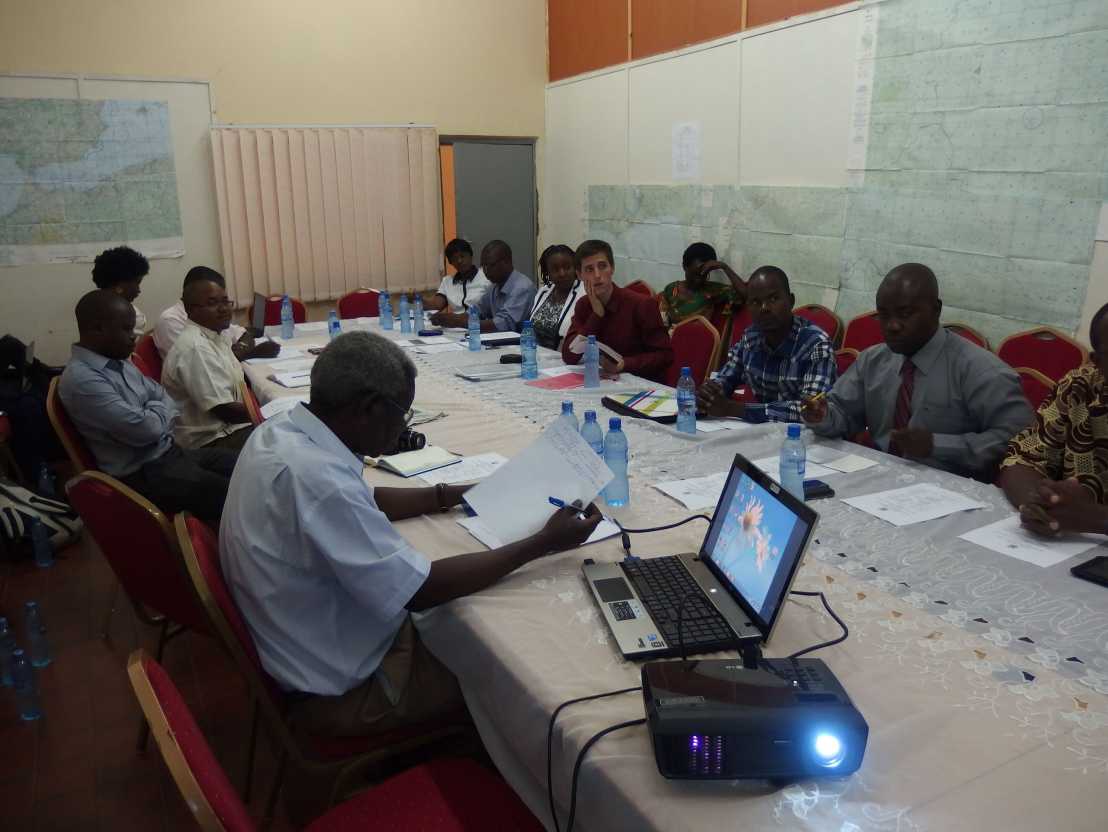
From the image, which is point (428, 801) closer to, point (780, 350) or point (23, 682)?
point (23, 682)

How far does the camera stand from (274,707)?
1.58m

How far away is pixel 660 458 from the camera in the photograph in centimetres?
237

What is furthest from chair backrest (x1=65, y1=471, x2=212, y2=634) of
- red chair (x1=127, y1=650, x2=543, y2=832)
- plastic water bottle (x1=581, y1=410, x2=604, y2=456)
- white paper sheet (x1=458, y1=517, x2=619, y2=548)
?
plastic water bottle (x1=581, y1=410, x2=604, y2=456)

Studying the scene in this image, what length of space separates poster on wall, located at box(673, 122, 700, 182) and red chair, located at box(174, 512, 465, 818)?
180 inches

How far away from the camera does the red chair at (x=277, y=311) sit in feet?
18.0

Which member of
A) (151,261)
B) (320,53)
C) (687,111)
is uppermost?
(320,53)

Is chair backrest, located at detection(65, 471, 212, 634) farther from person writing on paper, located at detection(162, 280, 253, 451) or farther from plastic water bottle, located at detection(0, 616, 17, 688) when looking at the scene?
person writing on paper, located at detection(162, 280, 253, 451)

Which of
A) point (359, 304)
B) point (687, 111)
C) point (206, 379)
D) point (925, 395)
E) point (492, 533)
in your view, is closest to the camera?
point (492, 533)

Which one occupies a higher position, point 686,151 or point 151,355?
point 686,151

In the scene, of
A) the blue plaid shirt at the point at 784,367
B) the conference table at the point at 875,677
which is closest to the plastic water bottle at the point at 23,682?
the conference table at the point at 875,677

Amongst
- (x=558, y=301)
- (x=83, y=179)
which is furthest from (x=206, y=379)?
(x=83, y=179)

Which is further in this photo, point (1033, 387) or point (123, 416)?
point (1033, 387)

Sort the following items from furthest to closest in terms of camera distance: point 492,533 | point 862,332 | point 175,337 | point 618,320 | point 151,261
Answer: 1. point 151,261
2. point 862,332
3. point 175,337
4. point 618,320
5. point 492,533

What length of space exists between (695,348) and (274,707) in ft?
9.43
